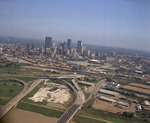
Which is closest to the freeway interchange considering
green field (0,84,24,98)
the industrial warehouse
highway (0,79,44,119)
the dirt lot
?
highway (0,79,44,119)

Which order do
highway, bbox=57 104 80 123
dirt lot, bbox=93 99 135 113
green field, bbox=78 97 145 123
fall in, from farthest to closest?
1. dirt lot, bbox=93 99 135 113
2. green field, bbox=78 97 145 123
3. highway, bbox=57 104 80 123

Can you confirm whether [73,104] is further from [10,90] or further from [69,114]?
[10,90]

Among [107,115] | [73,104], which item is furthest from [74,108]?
[107,115]

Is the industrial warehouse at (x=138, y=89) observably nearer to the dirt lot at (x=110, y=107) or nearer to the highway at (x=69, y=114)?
the dirt lot at (x=110, y=107)

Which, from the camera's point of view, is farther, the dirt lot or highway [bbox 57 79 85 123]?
the dirt lot

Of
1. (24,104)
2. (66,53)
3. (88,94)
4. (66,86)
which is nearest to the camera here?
(24,104)

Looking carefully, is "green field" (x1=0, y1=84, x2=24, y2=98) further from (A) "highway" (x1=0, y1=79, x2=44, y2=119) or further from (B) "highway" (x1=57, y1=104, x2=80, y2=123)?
(B) "highway" (x1=57, y1=104, x2=80, y2=123)

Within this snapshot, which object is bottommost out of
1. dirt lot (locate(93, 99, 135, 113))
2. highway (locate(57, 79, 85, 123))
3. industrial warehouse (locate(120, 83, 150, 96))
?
dirt lot (locate(93, 99, 135, 113))

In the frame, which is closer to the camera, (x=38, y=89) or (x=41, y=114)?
(x=41, y=114)

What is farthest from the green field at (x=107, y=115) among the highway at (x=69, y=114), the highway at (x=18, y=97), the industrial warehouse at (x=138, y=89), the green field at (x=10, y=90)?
the industrial warehouse at (x=138, y=89)

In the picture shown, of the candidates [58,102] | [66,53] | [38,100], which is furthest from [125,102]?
[66,53]

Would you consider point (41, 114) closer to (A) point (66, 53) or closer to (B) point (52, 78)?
(B) point (52, 78)
